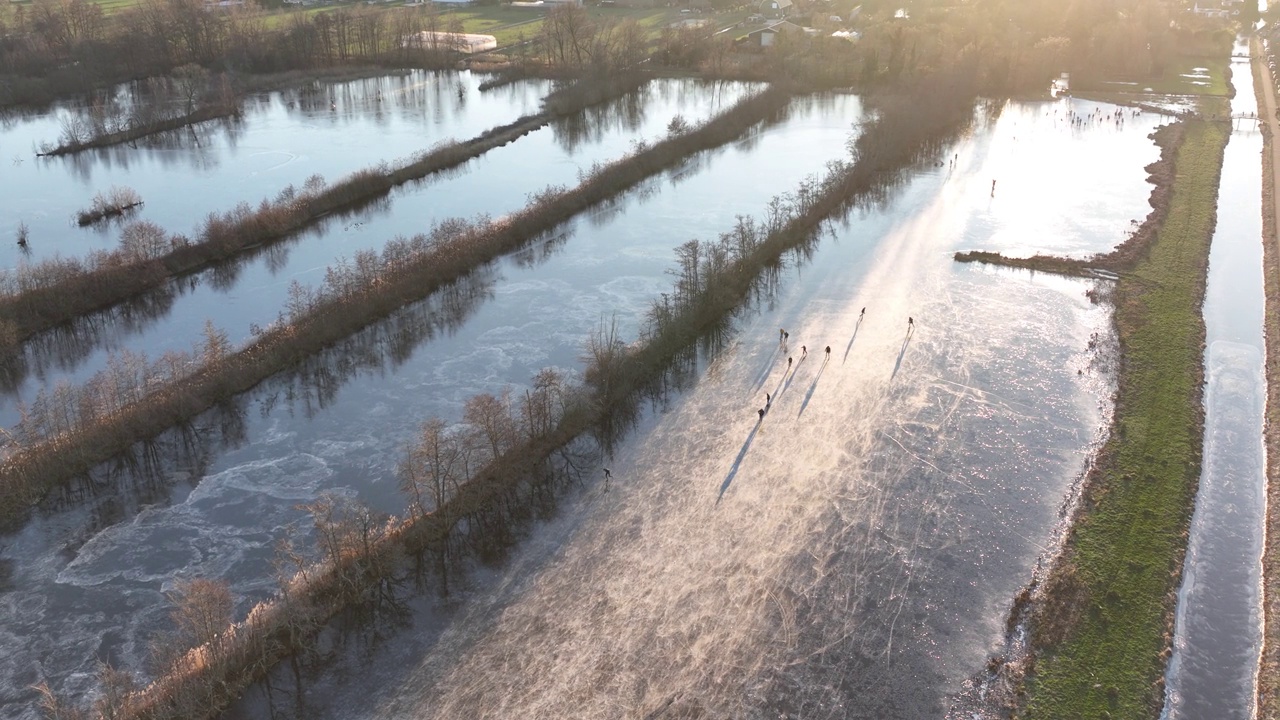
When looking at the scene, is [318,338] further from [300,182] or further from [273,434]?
[300,182]

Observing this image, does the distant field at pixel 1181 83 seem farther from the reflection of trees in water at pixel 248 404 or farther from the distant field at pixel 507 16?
the reflection of trees in water at pixel 248 404

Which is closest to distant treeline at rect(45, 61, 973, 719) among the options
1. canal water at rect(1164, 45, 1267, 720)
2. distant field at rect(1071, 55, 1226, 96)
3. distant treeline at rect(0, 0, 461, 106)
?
canal water at rect(1164, 45, 1267, 720)

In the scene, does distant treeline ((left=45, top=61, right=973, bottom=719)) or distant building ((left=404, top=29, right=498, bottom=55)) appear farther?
distant building ((left=404, top=29, right=498, bottom=55))

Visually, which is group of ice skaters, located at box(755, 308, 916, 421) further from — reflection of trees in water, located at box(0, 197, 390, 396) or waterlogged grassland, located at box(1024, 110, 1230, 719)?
reflection of trees in water, located at box(0, 197, 390, 396)

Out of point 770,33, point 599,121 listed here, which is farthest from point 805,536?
point 770,33

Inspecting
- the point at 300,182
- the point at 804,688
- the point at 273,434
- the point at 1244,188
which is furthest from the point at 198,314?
the point at 1244,188
